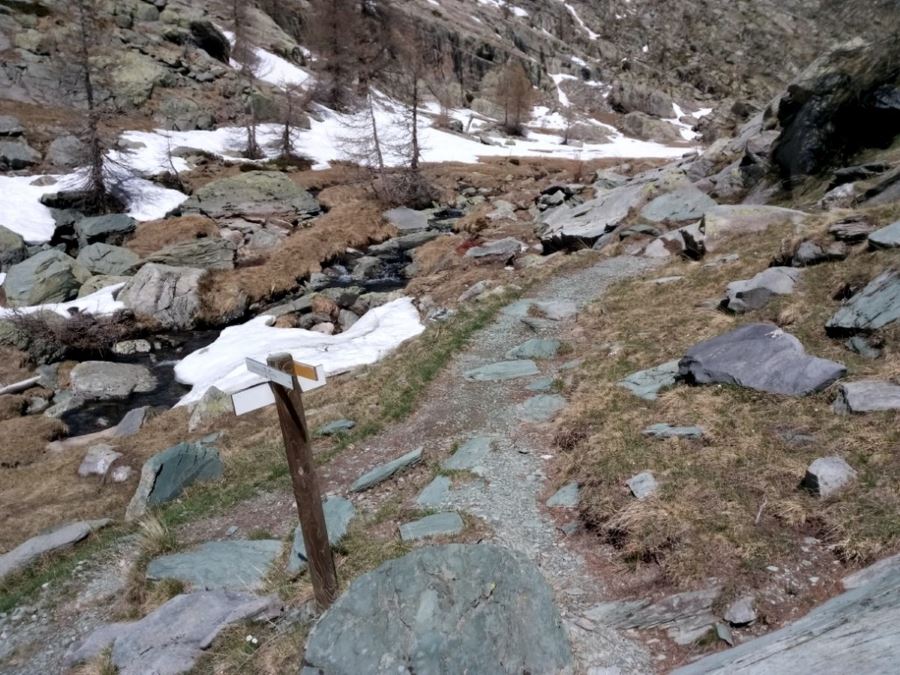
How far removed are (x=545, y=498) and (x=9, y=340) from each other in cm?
2057

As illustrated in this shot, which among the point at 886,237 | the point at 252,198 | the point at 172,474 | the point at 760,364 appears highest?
the point at 886,237

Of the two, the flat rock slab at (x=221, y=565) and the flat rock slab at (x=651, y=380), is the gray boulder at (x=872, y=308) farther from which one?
the flat rock slab at (x=221, y=565)

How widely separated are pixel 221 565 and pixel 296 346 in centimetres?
1146

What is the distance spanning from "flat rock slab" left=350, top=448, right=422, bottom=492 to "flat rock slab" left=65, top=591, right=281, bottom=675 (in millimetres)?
2320

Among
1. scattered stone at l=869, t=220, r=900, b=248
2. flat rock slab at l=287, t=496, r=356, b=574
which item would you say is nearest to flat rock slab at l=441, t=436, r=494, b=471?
flat rock slab at l=287, t=496, r=356, b=574

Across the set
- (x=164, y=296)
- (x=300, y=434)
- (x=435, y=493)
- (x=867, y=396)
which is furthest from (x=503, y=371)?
(x=164, y=296)

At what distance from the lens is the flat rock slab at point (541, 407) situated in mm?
8992

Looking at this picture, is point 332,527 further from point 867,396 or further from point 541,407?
point 867,396

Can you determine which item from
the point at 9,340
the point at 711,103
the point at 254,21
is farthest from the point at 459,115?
the point at 9,340

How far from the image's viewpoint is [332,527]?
6.83 metres

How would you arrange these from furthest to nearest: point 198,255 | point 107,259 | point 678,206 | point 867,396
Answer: point 198,255 < point 107,259 < point 678,206 < point 867,396

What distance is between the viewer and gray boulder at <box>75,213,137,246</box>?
91.5 ft

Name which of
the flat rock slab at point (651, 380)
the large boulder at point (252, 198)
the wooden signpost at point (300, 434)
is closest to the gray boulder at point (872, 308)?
the flat rock slab at point (651, 380)

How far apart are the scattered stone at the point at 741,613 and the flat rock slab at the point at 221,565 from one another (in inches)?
184
